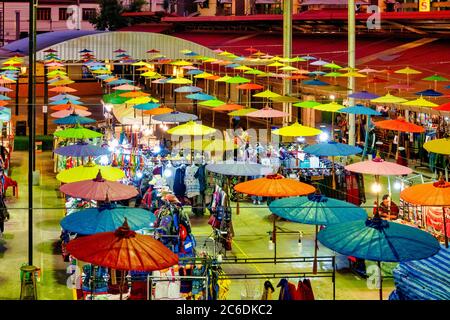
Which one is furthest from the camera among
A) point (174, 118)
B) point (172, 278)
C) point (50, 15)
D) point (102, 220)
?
point (50, 15)

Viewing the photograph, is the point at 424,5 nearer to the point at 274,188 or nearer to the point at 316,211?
the point at 274,188

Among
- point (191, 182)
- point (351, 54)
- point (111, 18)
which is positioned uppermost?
point (111, 18)

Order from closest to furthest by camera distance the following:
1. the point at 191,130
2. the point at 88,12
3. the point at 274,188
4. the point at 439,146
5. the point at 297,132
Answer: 1. the point at 274,188
2. the point at 439,146
3. the point at 191,130
4. the point at 297,132
5. the point at 88,12

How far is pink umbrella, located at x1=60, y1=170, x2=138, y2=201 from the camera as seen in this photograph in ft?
38.3

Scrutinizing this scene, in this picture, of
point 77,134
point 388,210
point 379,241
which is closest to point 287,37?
point 77,134

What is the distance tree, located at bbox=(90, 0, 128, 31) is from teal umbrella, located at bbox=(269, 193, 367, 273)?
59.4m

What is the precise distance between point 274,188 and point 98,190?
9.62 ft

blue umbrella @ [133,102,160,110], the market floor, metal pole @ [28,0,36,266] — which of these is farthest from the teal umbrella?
blue umbrella @ [133,102,160,110]

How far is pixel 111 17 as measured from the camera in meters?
68.7

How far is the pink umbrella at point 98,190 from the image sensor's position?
11.7 meters

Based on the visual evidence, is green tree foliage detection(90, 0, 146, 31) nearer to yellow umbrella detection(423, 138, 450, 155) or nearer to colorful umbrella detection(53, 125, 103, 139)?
colorful umbrella detection(53, 125, 103, 139)

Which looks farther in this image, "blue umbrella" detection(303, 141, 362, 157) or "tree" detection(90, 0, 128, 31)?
"tree" detection(90, 0, 128, 31)
